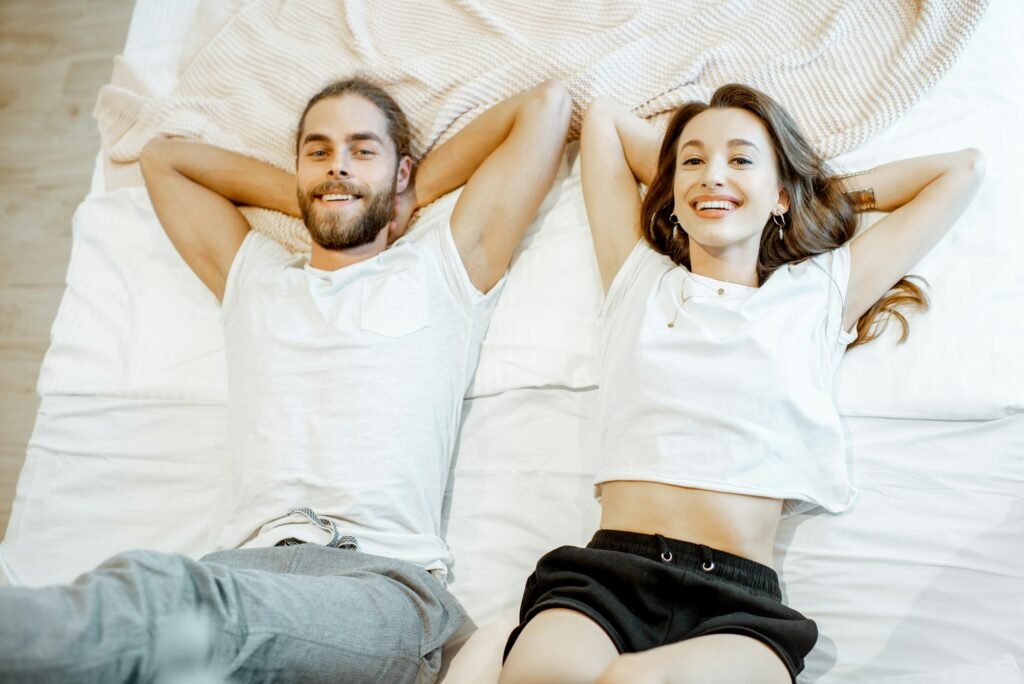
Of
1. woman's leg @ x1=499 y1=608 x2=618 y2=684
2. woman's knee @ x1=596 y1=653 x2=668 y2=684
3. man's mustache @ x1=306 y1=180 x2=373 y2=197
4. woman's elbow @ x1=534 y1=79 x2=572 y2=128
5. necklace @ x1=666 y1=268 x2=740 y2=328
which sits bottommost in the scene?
woman's leg @ x1=499 y1=608 x2=618 y2=684

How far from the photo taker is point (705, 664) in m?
1.10

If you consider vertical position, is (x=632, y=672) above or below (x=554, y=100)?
below

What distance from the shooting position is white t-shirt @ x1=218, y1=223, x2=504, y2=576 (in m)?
1.44

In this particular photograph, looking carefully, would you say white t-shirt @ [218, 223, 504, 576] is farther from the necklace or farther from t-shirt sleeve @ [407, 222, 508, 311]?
the necklace

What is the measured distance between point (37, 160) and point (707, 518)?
2369 mm

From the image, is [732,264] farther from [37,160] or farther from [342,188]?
[37,160]

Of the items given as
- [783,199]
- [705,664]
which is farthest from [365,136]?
[705,664]

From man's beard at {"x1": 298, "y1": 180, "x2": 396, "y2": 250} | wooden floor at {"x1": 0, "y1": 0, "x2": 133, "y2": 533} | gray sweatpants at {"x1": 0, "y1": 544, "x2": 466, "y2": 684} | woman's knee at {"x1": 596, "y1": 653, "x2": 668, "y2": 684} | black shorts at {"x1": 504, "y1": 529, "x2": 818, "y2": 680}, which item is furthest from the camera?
wooden floor at {"x1": 0, "y1": 0, "x2": 133, "y2": 533}

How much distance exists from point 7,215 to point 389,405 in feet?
5.79

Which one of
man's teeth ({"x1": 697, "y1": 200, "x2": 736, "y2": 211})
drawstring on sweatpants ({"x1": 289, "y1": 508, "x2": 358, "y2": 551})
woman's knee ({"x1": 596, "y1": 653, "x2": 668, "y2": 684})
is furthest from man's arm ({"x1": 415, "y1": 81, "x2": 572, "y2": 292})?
woman's knee ({"x1": 596, "y1": 653, "x2": 668, "y2": 684})

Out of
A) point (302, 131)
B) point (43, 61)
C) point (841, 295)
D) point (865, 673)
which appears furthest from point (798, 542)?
point (43, 61)

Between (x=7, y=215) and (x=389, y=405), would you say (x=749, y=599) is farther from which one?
(x=7, y=215)

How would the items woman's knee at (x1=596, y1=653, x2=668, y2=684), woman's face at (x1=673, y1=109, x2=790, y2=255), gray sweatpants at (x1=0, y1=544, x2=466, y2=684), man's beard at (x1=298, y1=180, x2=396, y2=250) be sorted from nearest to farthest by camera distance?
gray sweatpants at (x1=0, y1=544, x2=466, y2=684)
woman's knee at (x1=596, y1=653, x2=668, y2=684)
woman's face at (x1=673, y1=109, x2=790, y2=255)
man's beard at (x1=298, y1=180, x2=396, y2=250)

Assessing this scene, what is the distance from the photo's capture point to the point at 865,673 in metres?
1.29
